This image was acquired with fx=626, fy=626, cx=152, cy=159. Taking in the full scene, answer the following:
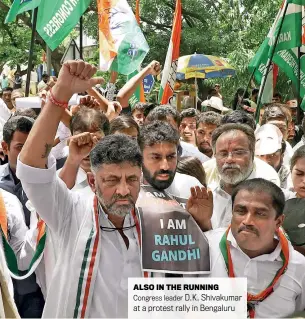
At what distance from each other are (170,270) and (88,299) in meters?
0.32

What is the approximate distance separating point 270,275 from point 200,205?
0.39 metres

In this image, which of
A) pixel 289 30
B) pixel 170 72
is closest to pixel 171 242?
pixel 170 72

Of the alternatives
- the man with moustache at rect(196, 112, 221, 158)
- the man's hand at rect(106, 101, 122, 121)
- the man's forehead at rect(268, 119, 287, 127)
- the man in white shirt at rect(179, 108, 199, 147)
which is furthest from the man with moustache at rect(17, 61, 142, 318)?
the man in white shirt at rect(179, 108, 199, 147)

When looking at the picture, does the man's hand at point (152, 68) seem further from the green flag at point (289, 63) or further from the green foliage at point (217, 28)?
the green foliage at point (217, 28)

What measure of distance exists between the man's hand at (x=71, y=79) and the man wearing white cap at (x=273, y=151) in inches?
79.3

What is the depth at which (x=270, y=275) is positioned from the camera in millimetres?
2414

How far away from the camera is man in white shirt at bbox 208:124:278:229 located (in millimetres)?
3238

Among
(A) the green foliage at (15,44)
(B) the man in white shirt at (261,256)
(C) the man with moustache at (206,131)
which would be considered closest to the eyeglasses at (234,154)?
(B) the man in white shirt at (261,256)

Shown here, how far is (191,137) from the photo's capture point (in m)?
5.63

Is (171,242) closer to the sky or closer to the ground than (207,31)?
closer to the ground

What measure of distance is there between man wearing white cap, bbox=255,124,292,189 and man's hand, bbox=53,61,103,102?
2014 millimetres

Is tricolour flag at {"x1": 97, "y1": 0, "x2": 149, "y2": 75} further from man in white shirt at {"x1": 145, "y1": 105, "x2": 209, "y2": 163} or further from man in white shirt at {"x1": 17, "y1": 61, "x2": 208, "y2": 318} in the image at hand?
Answer: man in white shirt at {"x1": 17, "y1": 61, "x2": 208, "y2": 318}

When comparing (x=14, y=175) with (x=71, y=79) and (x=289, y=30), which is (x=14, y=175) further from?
(x=289, y=30)

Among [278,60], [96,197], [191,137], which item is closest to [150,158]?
[96,197]
